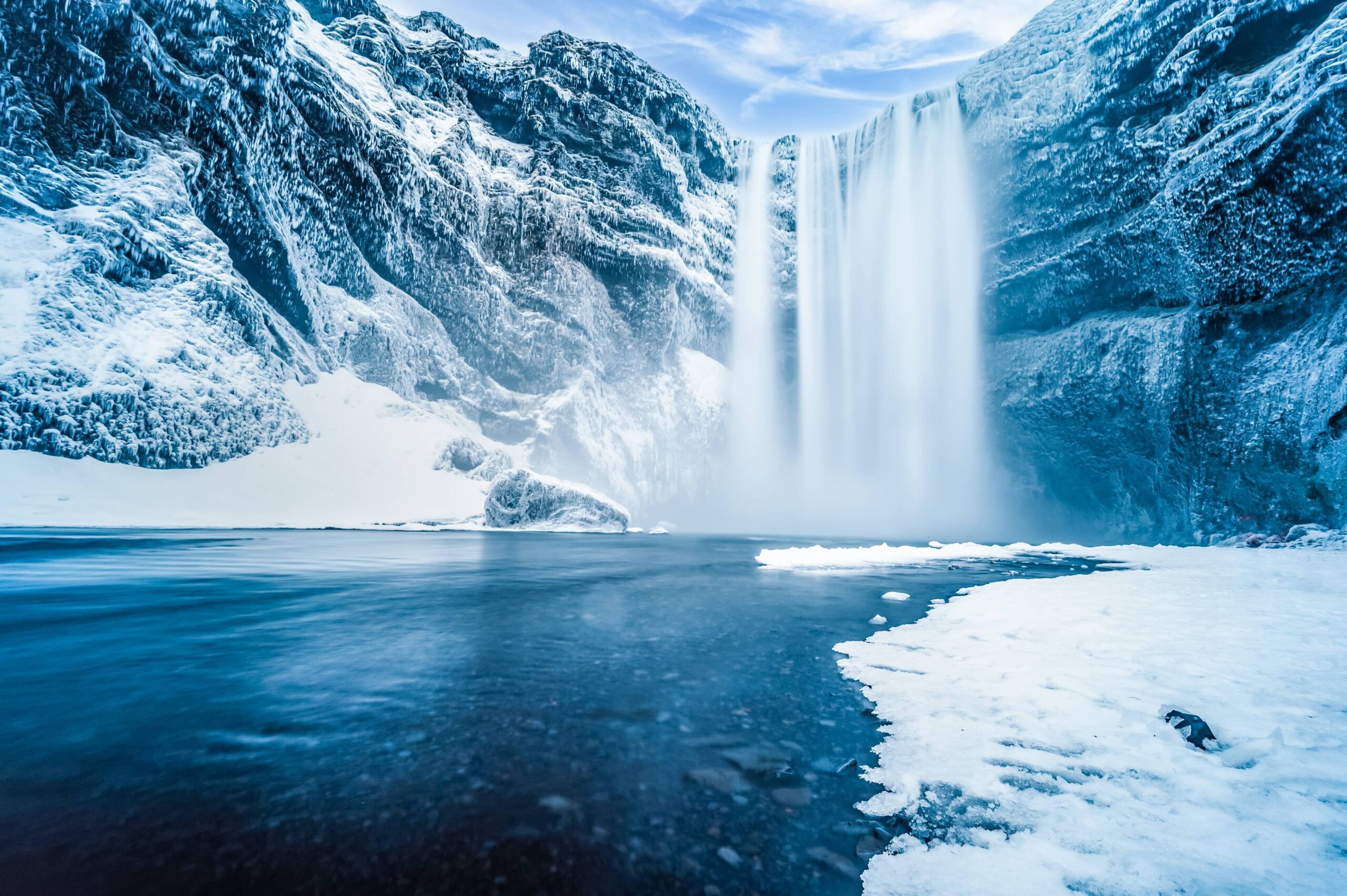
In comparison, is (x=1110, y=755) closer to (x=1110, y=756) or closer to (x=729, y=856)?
(x=1110, y=756)

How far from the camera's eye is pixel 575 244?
31484mm

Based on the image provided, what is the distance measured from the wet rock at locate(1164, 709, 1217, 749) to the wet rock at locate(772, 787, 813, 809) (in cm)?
194

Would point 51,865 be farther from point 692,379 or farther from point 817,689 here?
point 692,379

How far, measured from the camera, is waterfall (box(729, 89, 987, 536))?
30859 mm

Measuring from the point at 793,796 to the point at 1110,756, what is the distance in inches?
61.7

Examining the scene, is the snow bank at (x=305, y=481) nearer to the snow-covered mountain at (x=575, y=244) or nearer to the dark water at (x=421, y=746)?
the snow-covered mountain at (x=575, y=244)

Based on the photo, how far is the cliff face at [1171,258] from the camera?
1642 cm

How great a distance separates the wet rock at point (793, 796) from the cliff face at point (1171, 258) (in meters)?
23.5

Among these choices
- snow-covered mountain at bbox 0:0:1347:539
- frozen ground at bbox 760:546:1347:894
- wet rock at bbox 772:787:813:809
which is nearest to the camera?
frozen ground at bbox 760:546:1347:894

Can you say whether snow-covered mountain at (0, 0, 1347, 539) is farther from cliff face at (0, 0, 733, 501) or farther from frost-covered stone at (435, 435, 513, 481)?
frost-covered stone at (435, 435, 513, 481)

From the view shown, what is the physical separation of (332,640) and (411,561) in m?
6.28

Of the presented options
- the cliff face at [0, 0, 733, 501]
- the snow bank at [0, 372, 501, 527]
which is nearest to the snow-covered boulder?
the snow bank at [0, 372, 501, 527]

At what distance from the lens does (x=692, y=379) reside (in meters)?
36.6

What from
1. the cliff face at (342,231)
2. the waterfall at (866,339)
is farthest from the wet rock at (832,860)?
the waterfall at (866,339)
